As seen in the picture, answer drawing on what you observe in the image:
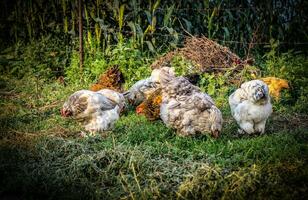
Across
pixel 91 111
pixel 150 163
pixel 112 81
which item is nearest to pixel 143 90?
pixel 112 81

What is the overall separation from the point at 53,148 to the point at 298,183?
2.54m

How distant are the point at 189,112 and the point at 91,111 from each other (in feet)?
3.88

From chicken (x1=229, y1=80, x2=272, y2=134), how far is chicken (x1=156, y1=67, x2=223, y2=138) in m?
0.26

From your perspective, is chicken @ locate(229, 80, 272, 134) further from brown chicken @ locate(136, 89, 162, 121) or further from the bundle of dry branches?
the bundle of dry branches

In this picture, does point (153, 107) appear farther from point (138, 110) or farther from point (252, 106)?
point (252, 106)

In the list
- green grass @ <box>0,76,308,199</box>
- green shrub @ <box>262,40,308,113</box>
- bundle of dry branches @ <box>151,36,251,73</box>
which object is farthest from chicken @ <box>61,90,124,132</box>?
green shrub @ <box>262,40,308,113</box>

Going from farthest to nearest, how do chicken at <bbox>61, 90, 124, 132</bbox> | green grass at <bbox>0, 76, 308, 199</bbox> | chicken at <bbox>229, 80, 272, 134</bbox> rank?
chicken at <bbox>61, 90, 124, 132</bbox>
chicken at <bbox>229, 80, 272, 134</bbox>
green grass at <bbox>0, 76, 308, 199</bbox>

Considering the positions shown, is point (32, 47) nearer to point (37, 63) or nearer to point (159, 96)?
point (37, 63)

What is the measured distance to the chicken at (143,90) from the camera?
6.71 m

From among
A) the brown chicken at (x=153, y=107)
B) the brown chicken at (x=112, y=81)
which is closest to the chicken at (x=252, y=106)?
the brown chicken at (x=153, y=107)

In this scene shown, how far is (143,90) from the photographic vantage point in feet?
22.2

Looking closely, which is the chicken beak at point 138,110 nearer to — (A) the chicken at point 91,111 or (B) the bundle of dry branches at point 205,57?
(A) the chicken at point 91,111

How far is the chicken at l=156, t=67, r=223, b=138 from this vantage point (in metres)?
5.25

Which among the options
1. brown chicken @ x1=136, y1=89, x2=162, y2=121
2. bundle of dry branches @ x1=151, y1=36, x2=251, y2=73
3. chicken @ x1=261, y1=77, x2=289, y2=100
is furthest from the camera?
bundle of dry branches @ x1=151, y1=36, x2=251, y2=73
